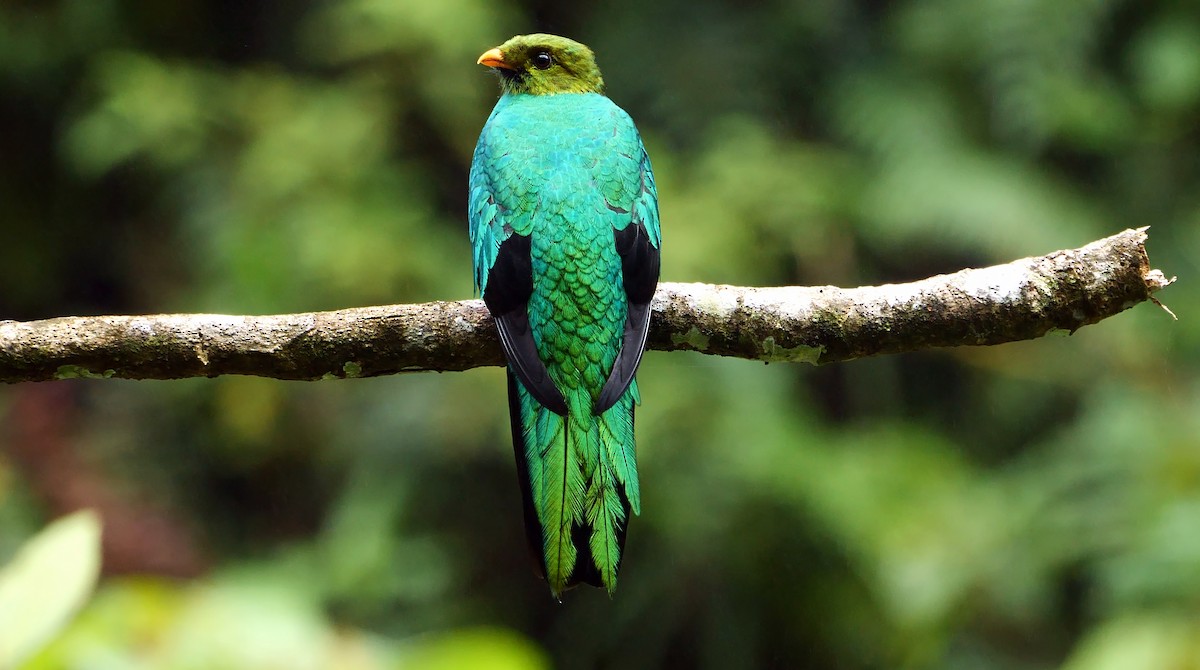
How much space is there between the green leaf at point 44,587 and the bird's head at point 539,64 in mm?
2325

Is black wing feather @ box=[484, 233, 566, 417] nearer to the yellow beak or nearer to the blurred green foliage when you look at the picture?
the yellow beak

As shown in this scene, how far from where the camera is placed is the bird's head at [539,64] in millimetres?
3900

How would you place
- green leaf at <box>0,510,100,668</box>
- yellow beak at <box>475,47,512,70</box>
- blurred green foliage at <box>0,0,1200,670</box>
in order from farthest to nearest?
1. blurred green foliage at <box>0,0,1200,670</box>
2. yellow beak at <box>475,47,512,70</box>
3. green leaf at <box>0,510,100,668</box>

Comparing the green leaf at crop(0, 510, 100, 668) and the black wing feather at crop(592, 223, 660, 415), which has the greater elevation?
the black wing feather at crop(592, 223, 660, 415)

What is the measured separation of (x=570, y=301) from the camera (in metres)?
2.96

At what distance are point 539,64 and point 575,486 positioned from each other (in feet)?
5.67

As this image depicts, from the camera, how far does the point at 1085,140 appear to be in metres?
6.02

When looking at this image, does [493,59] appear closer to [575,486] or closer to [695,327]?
[695,327]

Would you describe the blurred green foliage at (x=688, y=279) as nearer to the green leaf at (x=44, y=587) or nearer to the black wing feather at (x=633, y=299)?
the black wing feather at (x=633, y=299)

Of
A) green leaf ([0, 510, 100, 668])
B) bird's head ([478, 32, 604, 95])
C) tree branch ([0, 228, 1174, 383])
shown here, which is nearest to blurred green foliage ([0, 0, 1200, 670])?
bird's head ([478, 32, 604, 95])

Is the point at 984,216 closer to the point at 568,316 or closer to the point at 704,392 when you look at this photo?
the point at 704,392

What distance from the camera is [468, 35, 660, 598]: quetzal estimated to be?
8.89ft

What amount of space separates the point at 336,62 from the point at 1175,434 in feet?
14.3

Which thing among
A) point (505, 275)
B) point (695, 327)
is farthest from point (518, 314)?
point (695, 327)
